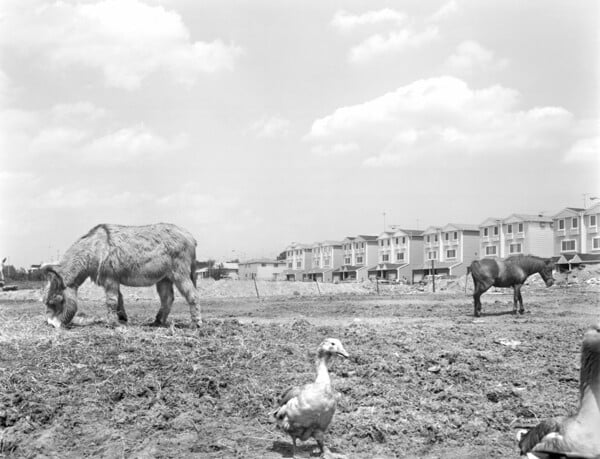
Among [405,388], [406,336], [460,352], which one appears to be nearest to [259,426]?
[405,388]

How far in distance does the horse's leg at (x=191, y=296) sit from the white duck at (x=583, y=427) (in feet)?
29.2

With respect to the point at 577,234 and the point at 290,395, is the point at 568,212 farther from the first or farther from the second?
the point at 290,395

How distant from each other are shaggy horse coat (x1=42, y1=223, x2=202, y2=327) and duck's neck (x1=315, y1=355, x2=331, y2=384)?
23.4ft

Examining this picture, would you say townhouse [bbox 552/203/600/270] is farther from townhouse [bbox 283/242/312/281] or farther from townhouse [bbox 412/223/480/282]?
townhouse [bbox 283/242/312/281]

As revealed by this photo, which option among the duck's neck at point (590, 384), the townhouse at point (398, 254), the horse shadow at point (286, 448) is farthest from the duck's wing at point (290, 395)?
the townhouse at point (398, 254)

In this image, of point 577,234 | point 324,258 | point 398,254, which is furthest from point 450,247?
point 324,258

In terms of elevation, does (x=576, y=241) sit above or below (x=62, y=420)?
above

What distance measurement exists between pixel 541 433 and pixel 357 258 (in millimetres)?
110383

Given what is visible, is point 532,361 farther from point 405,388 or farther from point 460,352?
point 405,388

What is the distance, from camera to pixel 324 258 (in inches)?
4857

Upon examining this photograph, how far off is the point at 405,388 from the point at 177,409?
9.52ft

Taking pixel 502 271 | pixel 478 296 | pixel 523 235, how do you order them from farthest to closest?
pixel 523 235, pixel 502 271, pixel 478 296

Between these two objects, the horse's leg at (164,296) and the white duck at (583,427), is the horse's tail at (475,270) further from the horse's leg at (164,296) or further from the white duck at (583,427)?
the white duck at (583,427)

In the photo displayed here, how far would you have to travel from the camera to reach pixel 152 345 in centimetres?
1037
